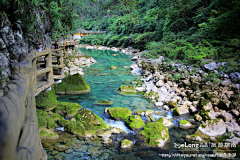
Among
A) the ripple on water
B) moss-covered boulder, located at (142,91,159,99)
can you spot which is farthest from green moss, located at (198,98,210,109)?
the ripple on water

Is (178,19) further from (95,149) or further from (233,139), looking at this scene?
(95,149)

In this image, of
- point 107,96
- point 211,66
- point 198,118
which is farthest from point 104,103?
point 211,66

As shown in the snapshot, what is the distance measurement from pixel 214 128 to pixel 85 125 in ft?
13.5

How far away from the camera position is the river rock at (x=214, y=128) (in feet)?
17.3

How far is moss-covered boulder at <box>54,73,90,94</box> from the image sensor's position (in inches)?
352

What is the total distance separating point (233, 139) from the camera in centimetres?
491

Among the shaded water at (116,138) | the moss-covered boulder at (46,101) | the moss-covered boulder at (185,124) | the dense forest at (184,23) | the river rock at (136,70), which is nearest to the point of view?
the shaded water at (116,138)

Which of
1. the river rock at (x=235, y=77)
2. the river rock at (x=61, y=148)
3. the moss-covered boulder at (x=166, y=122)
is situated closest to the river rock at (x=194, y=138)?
the moss-covered boulder at (x=166, y=122)

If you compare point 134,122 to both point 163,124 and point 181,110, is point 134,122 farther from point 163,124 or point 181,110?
point 181,110

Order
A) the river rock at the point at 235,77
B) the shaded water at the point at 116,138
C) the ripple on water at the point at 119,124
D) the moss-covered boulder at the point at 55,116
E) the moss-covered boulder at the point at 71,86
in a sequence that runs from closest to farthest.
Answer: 1. the shaded water at the point at 116,138
2. the ripple on water at the point at 119,124
3. the moss-covered boulder at the point at 55,116
4. the river rock at the point at 235,77
5. the moss-covered boulder at the point at 71,86

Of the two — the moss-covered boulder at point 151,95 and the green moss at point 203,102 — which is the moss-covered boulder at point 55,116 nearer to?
the moss-covered boulder at point 151,95

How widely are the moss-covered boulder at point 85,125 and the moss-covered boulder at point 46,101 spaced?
49.7 inches

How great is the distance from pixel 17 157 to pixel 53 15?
55.3 feet

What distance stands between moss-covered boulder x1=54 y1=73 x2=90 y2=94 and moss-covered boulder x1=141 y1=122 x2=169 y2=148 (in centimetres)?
481
